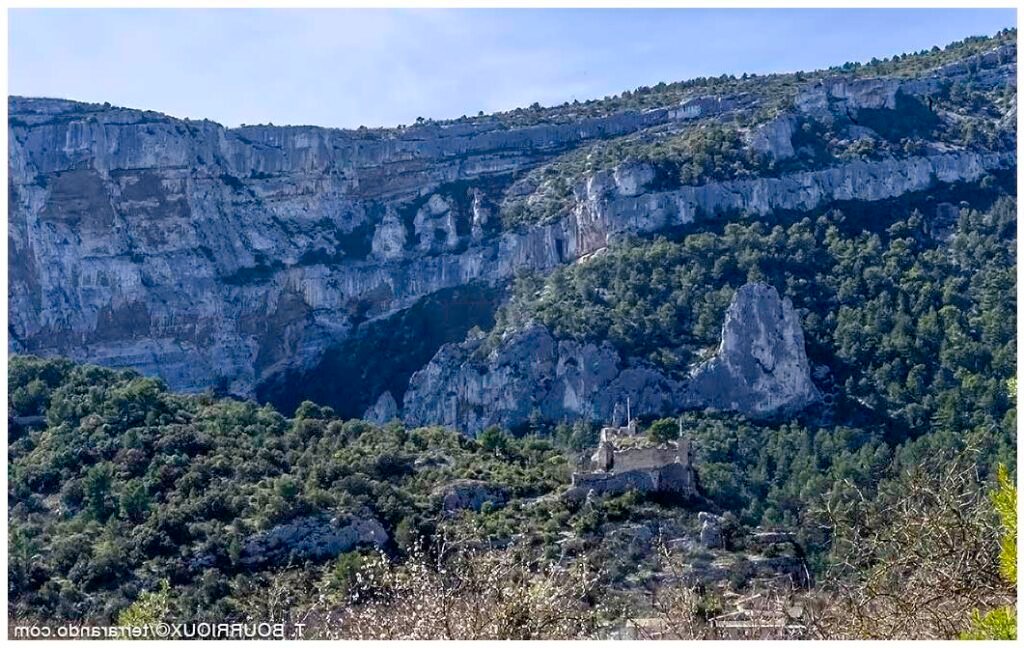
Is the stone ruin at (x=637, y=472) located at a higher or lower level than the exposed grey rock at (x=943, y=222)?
lower

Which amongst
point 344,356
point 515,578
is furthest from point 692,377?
point 515,578

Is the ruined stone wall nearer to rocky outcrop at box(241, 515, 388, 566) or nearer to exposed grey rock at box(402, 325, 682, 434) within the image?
rocky outcrop at box(241, 515, 388, 566)

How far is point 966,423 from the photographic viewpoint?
4544 cm

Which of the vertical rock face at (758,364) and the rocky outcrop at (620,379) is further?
the rocky outcrop at (620,379)

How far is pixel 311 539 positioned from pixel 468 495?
4454 mm

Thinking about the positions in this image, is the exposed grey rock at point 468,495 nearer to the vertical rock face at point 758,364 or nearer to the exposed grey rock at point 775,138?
the vertical rock face at point 758,364

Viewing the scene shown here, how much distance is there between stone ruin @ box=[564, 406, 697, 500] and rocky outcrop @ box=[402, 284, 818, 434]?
55.3ft

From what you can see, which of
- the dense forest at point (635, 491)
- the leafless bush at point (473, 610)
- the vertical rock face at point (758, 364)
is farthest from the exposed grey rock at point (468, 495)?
the vertical rock face at point (758, 364)

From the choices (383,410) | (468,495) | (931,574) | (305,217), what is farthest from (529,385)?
(931,574)

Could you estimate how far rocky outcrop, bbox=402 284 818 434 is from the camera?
50.5 metres

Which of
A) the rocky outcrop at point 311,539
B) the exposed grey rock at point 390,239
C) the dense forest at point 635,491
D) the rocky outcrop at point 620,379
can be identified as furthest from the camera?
the exposed grey rock at point 390,239

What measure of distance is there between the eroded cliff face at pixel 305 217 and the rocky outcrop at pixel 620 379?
2604mm

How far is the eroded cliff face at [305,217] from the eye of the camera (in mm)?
61406

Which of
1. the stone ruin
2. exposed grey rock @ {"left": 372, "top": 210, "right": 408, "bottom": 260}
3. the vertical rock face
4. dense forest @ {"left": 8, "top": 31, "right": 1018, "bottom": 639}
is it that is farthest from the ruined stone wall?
exposed grey rock @ {"left": 372, "top": 210, "right": 408, "bottom": 260}
